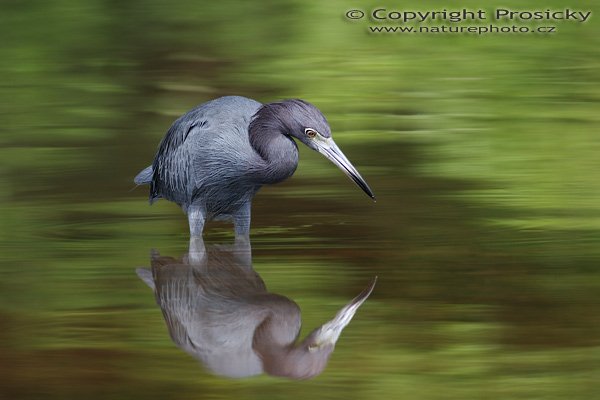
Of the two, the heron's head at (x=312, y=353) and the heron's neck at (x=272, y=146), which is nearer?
the heron's head at (x=312, y=353)

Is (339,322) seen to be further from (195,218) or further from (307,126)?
(195,218)

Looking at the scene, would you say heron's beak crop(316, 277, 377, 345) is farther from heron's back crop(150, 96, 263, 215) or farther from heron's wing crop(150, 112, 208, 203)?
heron's wing crop(150, 112, 208, 203)

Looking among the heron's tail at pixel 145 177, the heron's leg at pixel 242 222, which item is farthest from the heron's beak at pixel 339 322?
the heron's tail at pixel 145 177

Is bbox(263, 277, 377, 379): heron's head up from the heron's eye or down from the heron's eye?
down

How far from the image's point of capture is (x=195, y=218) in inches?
264

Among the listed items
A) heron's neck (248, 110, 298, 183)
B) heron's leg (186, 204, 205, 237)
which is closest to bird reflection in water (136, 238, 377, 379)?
heron's leg (186, 204, 205, 237)

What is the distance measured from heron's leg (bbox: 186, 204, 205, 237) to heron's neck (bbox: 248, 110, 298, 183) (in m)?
0.46

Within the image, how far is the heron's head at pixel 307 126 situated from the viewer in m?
6.20

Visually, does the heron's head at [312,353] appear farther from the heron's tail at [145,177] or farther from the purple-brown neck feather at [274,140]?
the heron's tail at [145,177]

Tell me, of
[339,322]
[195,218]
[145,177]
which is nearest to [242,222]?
[195,218]

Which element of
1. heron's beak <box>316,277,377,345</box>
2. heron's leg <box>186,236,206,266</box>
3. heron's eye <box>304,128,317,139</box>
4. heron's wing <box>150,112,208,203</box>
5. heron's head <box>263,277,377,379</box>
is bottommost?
heron's leg <box>186,236,206,266</box>

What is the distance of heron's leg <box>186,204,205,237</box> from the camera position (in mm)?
6711

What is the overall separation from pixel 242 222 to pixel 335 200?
892 millimetres

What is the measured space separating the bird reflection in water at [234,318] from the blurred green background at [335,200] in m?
0.08
